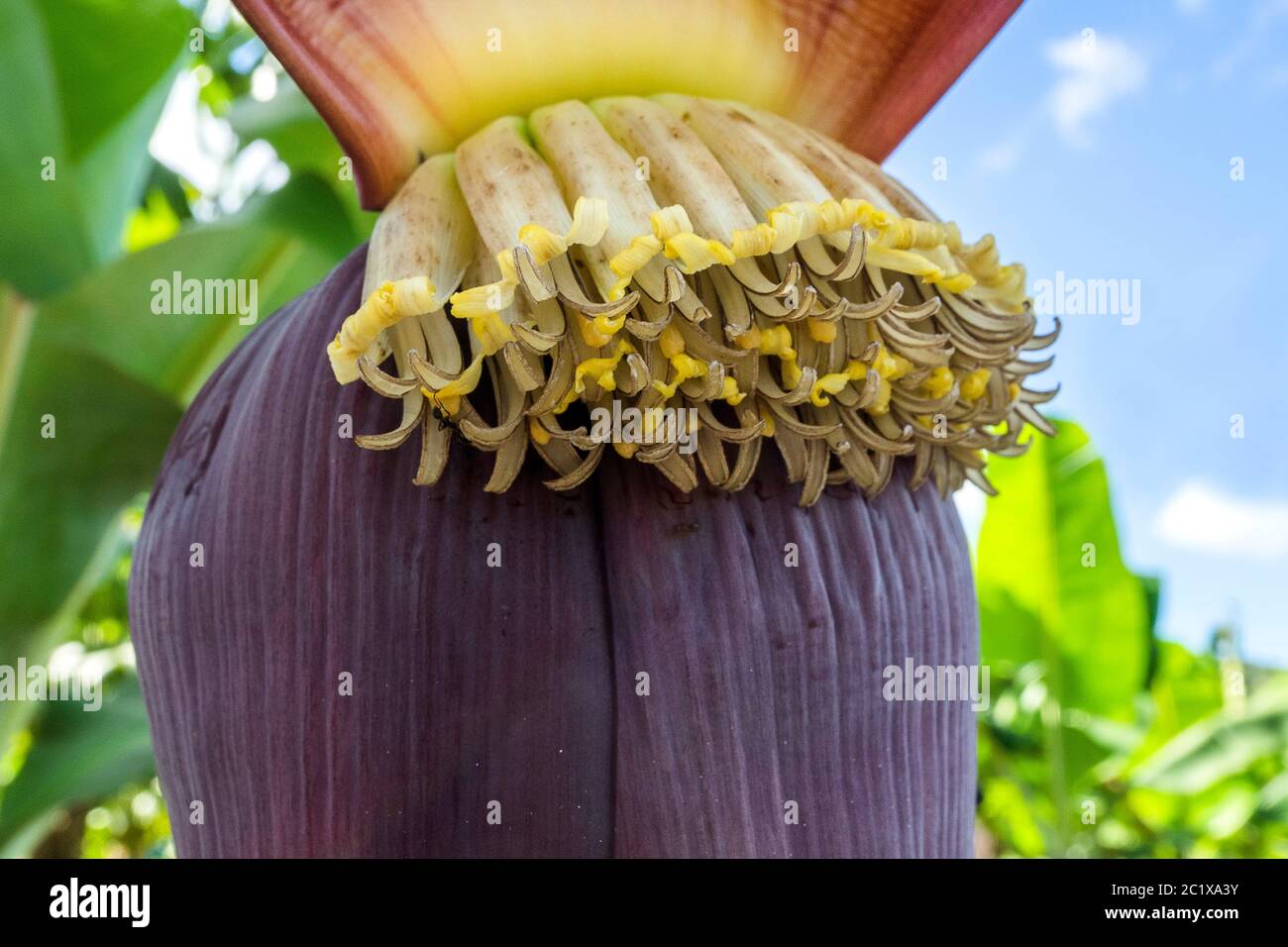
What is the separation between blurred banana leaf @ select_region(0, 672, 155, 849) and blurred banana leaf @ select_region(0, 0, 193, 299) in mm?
197

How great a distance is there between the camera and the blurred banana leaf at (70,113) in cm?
44

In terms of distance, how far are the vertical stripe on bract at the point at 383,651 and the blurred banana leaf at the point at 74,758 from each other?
0.82 ft

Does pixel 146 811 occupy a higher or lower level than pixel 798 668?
lower

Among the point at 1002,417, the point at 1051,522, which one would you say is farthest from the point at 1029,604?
the point at 1002,417

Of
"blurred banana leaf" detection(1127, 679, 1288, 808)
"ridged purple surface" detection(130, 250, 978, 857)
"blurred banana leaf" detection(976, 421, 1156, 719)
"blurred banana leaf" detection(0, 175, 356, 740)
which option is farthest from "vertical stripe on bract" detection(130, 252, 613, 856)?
"blurred banana leaf" detection(1127, 679, 1288, 808)

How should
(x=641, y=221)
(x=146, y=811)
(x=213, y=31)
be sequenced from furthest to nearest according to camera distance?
1. (x=146, y=811)
2. (x=213, y=31)
3. (x=641, y=221)

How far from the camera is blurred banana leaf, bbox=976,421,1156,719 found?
0.90 m

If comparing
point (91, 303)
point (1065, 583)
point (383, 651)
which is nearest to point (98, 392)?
point (91, 303)

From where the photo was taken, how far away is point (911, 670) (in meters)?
0.29

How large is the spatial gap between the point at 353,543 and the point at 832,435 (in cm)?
12

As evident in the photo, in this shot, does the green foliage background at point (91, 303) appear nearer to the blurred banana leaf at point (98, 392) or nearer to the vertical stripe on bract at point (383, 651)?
the blurred banana leaf at point (98, 392)

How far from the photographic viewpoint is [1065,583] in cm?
93

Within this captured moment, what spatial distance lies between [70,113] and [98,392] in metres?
0.14
